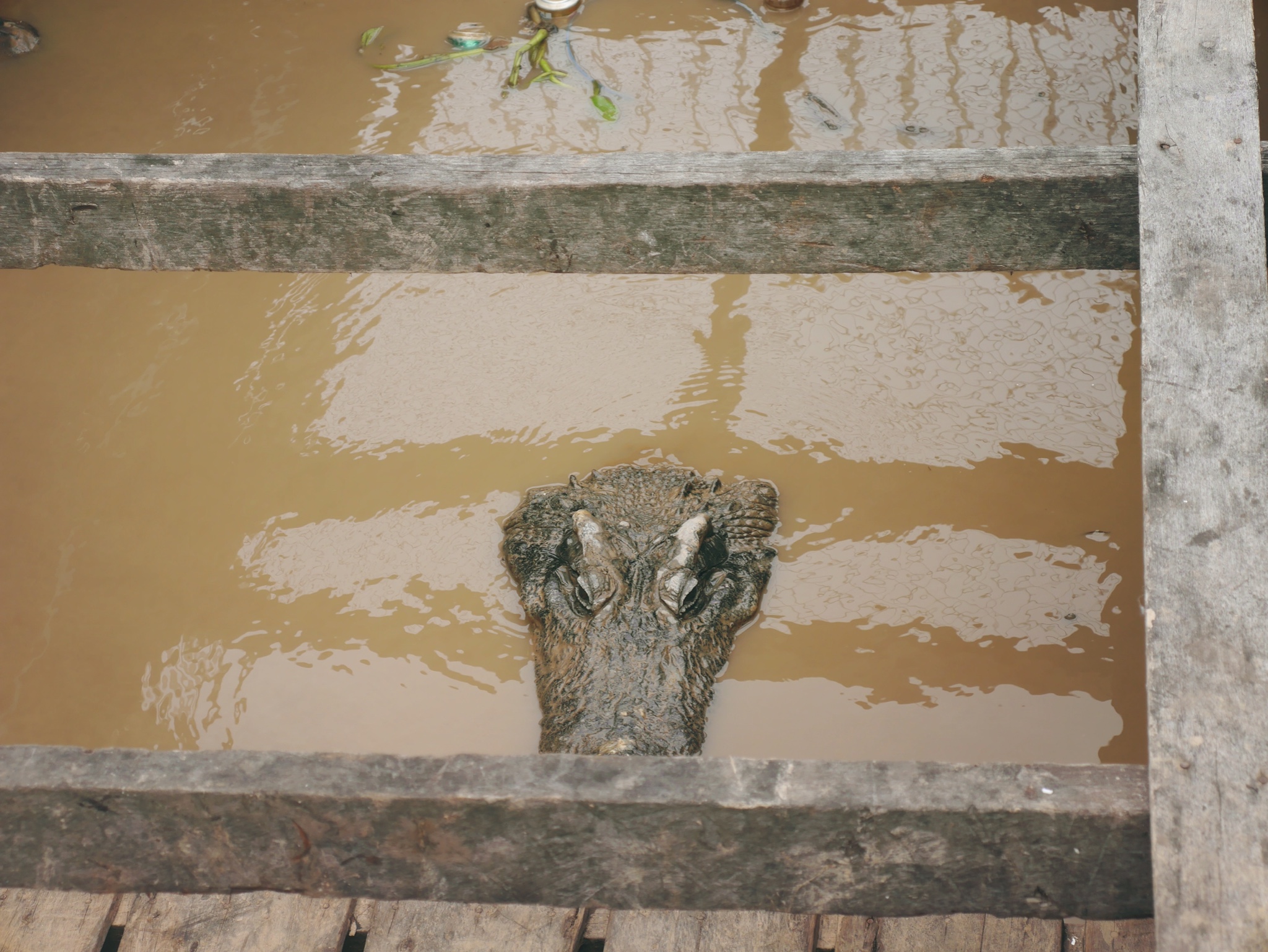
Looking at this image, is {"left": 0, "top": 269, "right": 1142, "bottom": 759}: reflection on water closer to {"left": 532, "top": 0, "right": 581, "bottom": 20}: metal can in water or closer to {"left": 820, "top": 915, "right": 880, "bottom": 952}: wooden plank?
{"left": 820, "top": 915, "right": 880, "bottom": 952}: wooden plank

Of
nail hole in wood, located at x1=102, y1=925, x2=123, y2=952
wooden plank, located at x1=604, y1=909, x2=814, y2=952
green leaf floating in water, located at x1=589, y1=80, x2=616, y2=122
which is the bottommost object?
wooden plank, located at x1=604, y1=909, x2=814, y2=952

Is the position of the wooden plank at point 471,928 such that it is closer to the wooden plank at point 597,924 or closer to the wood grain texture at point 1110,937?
the wooden plank at point 597,924

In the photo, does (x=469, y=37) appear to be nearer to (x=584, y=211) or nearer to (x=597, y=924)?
(x=584, y=211)

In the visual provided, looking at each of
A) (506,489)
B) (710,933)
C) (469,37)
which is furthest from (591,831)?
(469,37)

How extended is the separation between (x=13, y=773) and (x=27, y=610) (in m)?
2.50

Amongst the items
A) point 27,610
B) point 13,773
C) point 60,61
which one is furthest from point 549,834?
point 60,61

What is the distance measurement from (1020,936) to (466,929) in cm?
101

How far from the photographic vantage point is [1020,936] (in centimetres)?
179

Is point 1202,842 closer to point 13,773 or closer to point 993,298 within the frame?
point 13,773

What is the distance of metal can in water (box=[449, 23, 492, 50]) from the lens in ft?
19.8

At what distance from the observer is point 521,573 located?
3676mm

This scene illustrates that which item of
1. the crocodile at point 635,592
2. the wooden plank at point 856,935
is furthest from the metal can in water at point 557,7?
the wooden plank at point 856,935

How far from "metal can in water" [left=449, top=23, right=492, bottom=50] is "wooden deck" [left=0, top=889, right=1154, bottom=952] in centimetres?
532

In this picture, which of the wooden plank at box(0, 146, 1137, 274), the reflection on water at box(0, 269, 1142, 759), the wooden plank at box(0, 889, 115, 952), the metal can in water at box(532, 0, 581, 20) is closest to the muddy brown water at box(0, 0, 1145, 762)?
the reflection on water at box(0, 269, 1142, 759)
